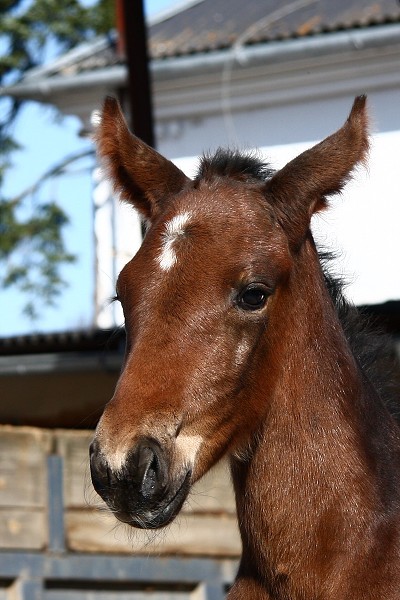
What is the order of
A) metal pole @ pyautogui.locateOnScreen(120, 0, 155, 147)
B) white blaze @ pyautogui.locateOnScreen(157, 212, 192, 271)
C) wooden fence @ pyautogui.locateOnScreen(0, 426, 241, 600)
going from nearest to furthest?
white blaze @ pyautogui.locateOnScreen(157, 212, 192, 271) < wooden fence @ pyautogui.locateOnScreen(0, 426, 241, 600) < metal pole @ pyautogui.locateOnScreen(120, 0, 155, 147)

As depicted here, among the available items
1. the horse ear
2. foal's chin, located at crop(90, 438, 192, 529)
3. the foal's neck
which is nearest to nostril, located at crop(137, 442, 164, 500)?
foal's chin, located at crop(90, 438, 192, 529)

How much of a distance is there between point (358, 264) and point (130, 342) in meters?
7.97

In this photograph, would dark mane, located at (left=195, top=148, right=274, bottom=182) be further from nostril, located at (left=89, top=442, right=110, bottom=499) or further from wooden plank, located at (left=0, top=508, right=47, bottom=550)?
wooden plank, located at (left=0, top=508, right=47, bottom=550)

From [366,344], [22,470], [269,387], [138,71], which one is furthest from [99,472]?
[138,71]

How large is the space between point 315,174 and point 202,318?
64 centimetres

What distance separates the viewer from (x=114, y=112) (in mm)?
3982

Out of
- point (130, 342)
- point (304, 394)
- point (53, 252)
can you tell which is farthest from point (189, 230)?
point (53, 252)

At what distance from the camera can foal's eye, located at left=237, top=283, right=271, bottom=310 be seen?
3373 mm

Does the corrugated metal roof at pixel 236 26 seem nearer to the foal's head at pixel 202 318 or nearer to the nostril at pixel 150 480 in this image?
the foal's head at pixel 202 318

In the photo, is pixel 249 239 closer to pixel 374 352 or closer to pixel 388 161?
pixel 374 352

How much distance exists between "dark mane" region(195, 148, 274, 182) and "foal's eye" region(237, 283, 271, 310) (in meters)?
0.51

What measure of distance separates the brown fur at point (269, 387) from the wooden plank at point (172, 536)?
2.41m

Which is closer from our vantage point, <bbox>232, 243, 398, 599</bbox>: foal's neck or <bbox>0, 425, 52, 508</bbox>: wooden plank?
<bbox>232, 243, 398, 599</bbox>: foal's neck

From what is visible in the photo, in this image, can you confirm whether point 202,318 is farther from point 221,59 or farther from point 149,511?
point 221,59
